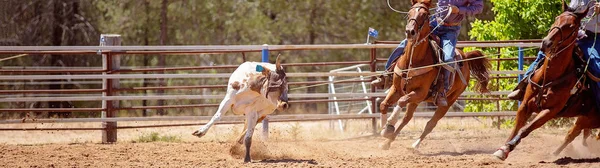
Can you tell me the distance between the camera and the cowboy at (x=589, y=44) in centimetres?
855

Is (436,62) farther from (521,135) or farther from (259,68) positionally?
(259,68)

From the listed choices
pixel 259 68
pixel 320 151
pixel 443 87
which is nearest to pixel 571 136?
→ pixel 443 87

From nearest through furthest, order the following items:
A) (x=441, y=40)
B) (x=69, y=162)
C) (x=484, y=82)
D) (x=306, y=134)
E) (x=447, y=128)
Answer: (x=69, y=162), (x=441, y=40), (x=484, y=82), (x=306, y=134), (x=447, y=128)

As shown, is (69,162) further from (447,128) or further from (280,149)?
(447,128)

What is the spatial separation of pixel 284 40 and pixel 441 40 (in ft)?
52.8

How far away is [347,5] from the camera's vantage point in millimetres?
24891

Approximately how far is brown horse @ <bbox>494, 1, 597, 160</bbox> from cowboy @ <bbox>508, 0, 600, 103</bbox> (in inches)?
6.4

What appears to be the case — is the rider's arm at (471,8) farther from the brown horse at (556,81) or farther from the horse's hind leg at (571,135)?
the horse's hind leg at (571,135)

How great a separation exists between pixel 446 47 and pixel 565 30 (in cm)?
187

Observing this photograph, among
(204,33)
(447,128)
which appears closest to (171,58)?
(204,33)

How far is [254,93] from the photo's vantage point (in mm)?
8797

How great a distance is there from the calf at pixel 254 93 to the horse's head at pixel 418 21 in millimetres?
1417

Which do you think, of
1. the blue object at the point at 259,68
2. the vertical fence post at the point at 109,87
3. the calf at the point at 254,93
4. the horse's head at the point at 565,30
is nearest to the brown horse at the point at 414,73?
the calf at the point at 254,93

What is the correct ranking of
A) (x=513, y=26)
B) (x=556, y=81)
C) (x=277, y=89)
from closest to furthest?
(x=556, y=81) → (x=277, y=89) → (x=513, y=26)
